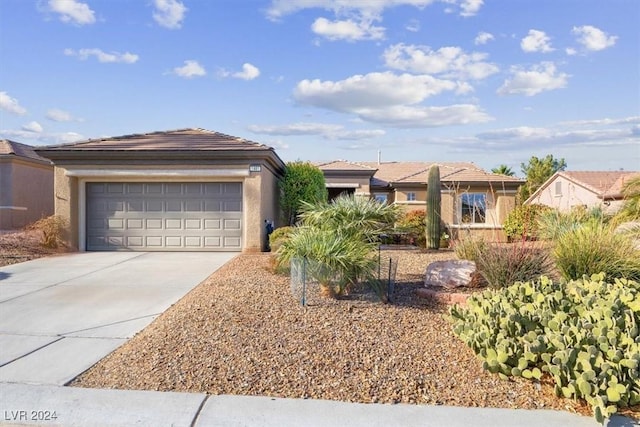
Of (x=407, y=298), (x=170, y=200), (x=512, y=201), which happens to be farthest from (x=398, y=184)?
(x=407, y=298)

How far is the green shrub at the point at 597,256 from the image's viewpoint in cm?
706

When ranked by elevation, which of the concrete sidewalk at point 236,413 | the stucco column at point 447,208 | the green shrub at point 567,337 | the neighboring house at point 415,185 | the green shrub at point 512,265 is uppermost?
the neighboring house at point 415,185

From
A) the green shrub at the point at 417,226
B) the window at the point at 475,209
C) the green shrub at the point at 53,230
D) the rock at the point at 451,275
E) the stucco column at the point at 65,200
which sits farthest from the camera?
the green shrub at the point at 417,226

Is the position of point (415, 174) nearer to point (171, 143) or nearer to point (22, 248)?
point (171, 143)

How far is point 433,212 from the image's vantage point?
56.3ft

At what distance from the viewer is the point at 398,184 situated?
2522 centimetres

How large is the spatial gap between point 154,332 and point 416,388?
3462mm

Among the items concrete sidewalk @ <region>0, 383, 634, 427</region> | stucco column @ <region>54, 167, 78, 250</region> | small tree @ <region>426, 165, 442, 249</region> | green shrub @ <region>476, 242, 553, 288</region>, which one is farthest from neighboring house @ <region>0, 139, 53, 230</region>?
green shrub @ <region>476, 242, 553, 288</region>

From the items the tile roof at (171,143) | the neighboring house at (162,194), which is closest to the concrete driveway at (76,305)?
the neighboring house at (162,194)

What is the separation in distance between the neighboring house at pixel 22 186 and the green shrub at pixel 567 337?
2076 cm

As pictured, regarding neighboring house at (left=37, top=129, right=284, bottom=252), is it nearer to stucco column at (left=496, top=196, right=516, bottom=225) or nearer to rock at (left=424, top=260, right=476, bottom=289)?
rock at (left=424, top=260, right=476, bottom=289)

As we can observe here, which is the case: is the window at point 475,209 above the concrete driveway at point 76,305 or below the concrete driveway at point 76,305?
above

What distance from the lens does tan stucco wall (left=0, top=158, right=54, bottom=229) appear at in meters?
19.8

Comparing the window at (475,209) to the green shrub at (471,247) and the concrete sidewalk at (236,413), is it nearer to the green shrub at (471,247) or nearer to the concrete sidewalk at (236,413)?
the green shrub at (471,247)
